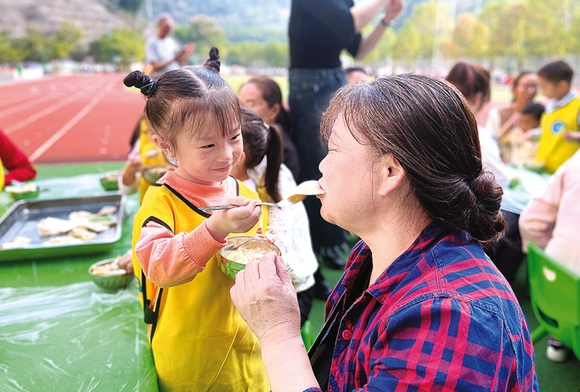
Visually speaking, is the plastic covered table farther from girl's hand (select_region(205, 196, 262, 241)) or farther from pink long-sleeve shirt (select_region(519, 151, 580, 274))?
pink long-sleeve shirt (select_region(519, 151, 580, 274))

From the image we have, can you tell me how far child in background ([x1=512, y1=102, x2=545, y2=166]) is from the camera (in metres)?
4.41

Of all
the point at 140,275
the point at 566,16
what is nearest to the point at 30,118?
the point at 140,275

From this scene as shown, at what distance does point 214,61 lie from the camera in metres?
1.31

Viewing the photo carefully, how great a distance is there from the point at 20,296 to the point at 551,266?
2.26m

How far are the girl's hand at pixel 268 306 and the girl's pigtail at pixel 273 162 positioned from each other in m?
0.86

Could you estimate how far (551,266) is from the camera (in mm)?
1779

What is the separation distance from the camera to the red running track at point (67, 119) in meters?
9.31

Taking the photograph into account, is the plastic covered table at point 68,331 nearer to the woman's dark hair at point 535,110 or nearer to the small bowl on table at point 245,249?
the small bowl on table at point 245,249

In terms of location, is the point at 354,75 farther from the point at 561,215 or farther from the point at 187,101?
the point at 187,101

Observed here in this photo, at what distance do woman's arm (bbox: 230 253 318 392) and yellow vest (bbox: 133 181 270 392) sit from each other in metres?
0.24

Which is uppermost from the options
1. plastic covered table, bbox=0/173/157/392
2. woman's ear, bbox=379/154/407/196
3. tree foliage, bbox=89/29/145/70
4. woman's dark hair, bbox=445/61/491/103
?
woman's ear, bbox=379/154/407/196

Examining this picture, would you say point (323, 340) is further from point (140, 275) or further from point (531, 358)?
point (140, 275)

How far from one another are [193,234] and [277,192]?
A: 0.80m

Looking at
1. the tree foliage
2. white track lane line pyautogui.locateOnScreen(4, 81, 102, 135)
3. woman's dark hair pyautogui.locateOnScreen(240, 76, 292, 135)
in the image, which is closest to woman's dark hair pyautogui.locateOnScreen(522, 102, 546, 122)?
woman's dark hair pyautogui.locateOnScreen(240, 76, 292, 135)
